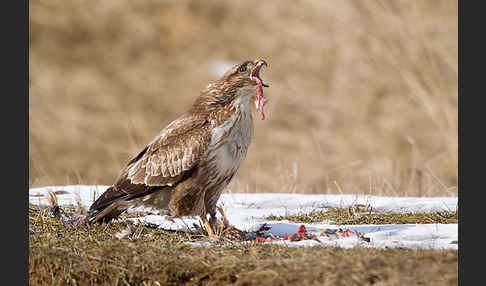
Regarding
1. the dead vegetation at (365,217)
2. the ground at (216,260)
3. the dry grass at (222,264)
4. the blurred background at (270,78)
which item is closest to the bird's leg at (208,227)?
the ground at (216,260)

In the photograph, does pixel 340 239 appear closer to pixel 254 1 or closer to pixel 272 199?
pixel 272 199

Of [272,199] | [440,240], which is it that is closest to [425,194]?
[272,199]

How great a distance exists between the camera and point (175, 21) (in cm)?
2219

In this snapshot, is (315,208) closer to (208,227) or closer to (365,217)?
(365,217)

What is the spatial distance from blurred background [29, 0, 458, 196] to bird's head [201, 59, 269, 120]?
6544 millimetres

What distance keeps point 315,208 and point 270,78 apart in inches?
477

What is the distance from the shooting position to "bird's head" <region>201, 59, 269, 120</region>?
17.8 feet

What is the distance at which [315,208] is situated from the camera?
21.0 feet

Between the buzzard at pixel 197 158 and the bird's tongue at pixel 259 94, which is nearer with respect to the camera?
the buzzard at pixel 197 158

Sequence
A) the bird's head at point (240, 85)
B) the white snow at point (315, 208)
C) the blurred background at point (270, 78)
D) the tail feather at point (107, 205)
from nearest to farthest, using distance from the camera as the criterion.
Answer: the white snow at point (315, 208)
the tail feather at point (107, 205)
the bird's head at point (240, 85)
the blurred background at point (270, 78)

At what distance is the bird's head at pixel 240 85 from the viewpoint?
5438 millimetres

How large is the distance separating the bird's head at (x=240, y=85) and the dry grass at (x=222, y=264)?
134 cm

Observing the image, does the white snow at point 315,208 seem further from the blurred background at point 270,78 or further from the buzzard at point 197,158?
the blurred background at point 270,78

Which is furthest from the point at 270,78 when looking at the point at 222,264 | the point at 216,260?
the point at 222,264
